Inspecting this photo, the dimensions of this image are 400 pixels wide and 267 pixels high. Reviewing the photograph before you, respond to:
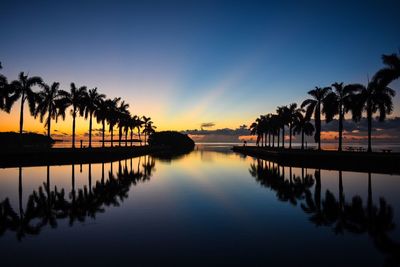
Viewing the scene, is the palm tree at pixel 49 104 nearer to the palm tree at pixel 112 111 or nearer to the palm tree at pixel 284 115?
the palm tree at pixel 112 111

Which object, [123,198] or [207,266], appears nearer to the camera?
[207,266]

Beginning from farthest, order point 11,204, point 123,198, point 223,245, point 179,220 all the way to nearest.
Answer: point 123,198, point 11,204, point 179,220, point 223,245

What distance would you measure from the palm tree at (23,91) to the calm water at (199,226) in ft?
90.8

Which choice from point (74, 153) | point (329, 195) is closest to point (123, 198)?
point (329, 195)

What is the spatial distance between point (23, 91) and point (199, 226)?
43951mm

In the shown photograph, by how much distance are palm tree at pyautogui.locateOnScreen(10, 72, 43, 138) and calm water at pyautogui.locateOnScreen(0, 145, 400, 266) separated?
27.7m

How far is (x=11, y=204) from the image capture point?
15.5 metres

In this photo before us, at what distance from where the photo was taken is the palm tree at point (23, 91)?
43719 millimetres

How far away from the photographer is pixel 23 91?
4478 cm

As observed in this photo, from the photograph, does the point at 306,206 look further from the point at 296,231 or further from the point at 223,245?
the point at 223,245

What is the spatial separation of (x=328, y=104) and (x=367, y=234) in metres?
41.8

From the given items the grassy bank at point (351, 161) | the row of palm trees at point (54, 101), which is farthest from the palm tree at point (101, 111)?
the grassy bank at point (351, 161)

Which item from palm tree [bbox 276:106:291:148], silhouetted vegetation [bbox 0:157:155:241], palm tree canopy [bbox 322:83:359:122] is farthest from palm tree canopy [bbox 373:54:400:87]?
palm tree [bbox 276:106:291:148]

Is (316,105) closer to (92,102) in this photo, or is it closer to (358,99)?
(358,99)
